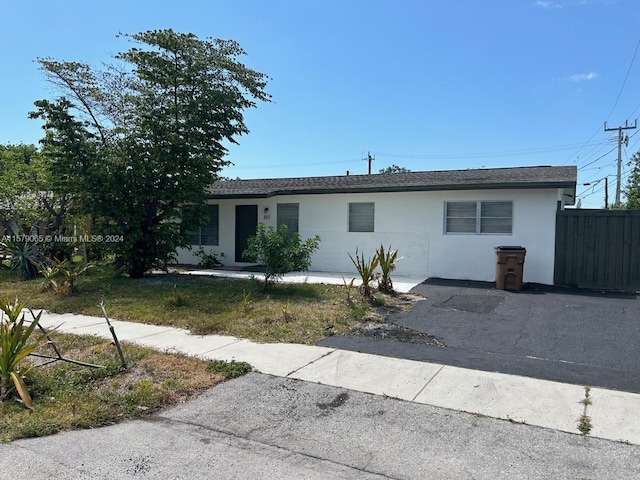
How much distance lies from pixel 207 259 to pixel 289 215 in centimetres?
336

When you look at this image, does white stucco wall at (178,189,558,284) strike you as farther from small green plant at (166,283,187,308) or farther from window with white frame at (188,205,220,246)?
small green plant at (166,283,187,308)

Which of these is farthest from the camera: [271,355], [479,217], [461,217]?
[461,217]

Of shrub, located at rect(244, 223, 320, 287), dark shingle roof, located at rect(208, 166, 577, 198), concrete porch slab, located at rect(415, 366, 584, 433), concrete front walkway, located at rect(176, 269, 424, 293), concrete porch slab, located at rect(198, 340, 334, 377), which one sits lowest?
concrete porch slab, located at rect(198, 340, 334, 377)

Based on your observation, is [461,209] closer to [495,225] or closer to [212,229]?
[495,225]

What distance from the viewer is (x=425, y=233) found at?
1272cm

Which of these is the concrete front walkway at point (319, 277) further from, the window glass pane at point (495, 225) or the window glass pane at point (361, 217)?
the window glass pane at point (495, 225)

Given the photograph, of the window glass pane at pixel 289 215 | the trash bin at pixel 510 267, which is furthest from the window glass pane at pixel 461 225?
the window glass pane at pixel 289 215

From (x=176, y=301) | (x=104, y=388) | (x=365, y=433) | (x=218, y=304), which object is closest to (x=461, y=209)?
(x=218, y=304)

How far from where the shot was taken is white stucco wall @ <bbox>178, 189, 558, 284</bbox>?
11406mm

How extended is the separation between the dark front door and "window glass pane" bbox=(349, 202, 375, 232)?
3656 millimetres

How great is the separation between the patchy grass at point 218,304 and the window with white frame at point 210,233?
4.09 m

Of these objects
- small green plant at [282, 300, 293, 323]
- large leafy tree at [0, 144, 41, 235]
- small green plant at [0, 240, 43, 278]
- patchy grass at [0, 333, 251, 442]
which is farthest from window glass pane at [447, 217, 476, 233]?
large leafy tree at [0, 144, 41, 235]

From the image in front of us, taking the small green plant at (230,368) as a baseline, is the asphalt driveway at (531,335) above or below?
above

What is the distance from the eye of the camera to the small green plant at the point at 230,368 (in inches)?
202
